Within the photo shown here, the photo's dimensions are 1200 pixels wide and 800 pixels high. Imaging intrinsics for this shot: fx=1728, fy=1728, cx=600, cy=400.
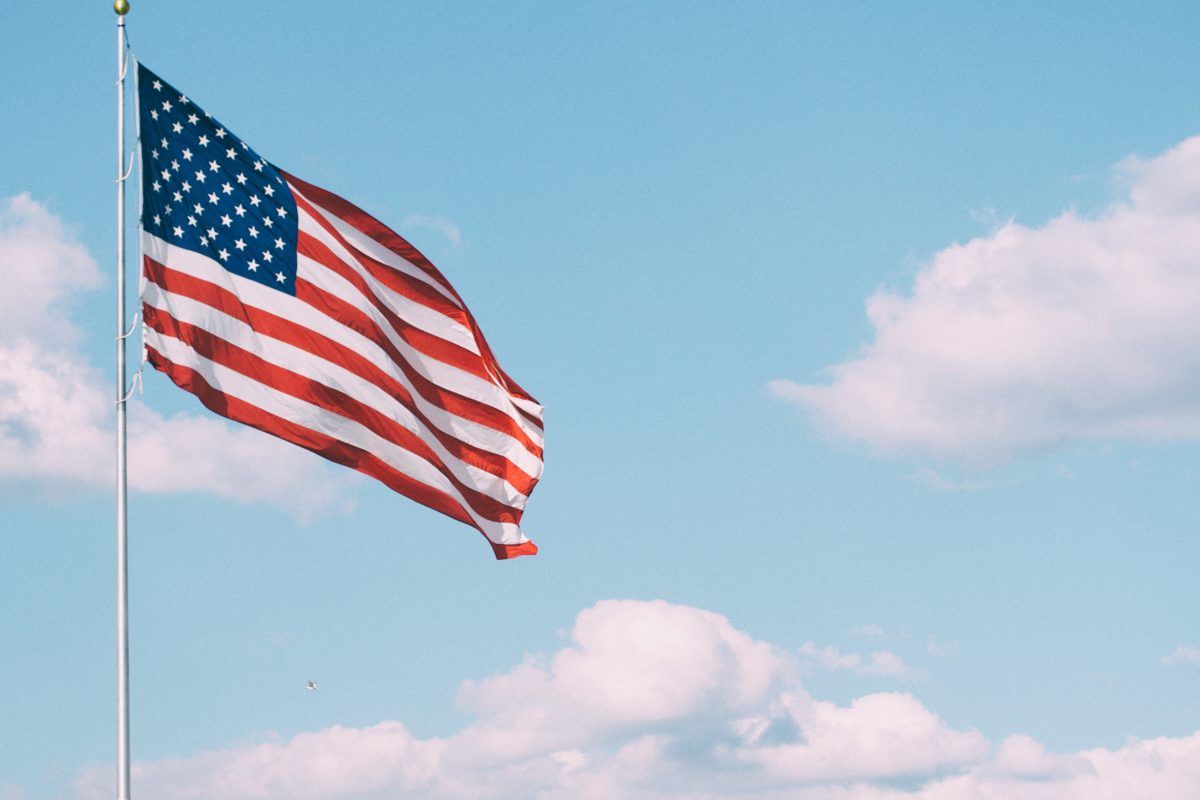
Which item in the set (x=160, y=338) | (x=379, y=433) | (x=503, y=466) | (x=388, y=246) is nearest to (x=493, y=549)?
(x=503, y=466)

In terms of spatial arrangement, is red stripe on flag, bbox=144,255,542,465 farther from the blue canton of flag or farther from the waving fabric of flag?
the blue canton of flag

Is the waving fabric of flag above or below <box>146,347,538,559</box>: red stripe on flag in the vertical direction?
above

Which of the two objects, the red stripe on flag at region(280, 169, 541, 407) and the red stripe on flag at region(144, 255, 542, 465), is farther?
the red stripe on flag at region(280, 169, 541, 407)

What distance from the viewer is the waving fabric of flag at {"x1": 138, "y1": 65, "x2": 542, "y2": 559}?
3152 cm

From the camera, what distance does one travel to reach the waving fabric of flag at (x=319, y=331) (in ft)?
103

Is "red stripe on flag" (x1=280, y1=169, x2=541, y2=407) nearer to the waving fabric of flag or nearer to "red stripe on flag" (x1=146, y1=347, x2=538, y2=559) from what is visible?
the waving fabric of flag

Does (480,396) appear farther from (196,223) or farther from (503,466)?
(196,223)

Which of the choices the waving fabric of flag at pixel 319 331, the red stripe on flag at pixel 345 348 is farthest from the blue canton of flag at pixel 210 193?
the red stripe on flag at pixel 345 348

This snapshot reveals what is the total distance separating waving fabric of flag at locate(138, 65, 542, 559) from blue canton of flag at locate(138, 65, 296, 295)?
3 cm

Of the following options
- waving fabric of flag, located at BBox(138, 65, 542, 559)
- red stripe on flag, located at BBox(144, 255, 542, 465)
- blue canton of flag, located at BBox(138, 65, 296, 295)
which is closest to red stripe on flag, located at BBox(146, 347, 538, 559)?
waving fabric of flag, located at BBox(138, 65, 542, 559)

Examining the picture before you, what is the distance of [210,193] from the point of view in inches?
1292

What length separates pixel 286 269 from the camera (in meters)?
33.5

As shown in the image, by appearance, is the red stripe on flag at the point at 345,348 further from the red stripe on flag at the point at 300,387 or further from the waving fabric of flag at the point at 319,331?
the red stripe on flag at the point at 300,387

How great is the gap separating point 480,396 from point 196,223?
7651mm
